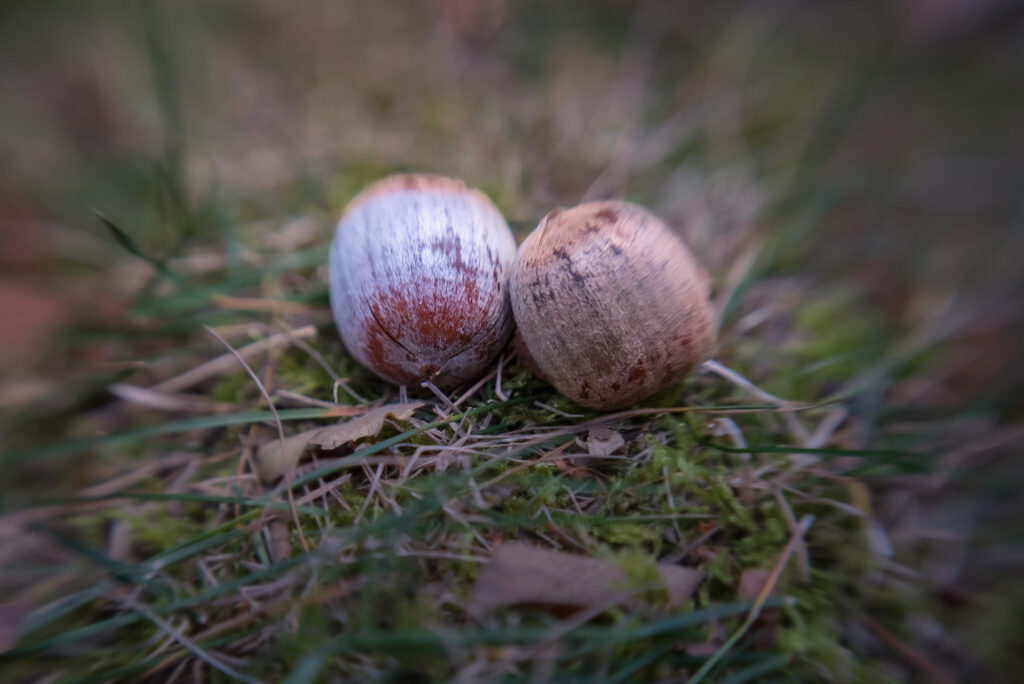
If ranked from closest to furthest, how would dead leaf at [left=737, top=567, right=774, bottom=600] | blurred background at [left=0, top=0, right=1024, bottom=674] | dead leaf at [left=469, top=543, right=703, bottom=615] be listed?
dead leaf at [left=469, top=543, right=703, bottom=615]
dead leaf at [left=737, top=567, right=774, bottom=600]
blurred background at [left=0, top=0, right=1024, bottom=674]

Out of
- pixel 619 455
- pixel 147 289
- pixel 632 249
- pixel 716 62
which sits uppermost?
pixel 716 62

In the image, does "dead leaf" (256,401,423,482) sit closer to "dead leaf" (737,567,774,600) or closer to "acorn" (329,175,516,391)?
"acorn" (329,175,516,391)

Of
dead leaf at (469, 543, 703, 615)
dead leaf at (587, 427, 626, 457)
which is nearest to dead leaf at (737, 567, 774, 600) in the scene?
dead leaf at (469, 543, 703, 615)

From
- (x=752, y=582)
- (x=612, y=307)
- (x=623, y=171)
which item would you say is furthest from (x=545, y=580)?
(x=623, y=171)

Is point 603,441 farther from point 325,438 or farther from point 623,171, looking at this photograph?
point 623,171

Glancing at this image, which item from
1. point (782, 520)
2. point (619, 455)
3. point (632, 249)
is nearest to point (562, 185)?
point (632, 249)

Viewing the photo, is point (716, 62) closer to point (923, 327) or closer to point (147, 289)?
point (923, 327)

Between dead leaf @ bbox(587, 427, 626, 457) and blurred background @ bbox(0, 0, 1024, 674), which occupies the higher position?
blurred background @ bbox(0, 0, 1024, 674)
